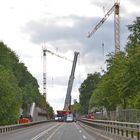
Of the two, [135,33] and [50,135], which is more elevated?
[135,33]

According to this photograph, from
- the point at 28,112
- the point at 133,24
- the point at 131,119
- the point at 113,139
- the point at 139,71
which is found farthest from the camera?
the point at 28,112

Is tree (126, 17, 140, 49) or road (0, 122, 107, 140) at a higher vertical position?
tree (126, 17, 140, 49)

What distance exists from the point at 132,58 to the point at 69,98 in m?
133

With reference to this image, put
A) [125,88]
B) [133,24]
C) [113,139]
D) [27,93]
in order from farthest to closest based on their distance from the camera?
[27,93] < [133,24] < [125,88] < [113,139]

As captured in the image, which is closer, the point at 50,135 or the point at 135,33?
the point at 50,135

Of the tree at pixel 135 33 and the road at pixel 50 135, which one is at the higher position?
the tree at pixel 135 33

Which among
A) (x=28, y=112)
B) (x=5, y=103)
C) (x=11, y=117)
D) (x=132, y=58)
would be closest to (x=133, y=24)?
(x=132, y=58)

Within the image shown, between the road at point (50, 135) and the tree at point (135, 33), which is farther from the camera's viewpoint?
the tree at point (135, 33)

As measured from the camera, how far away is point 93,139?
132 feet

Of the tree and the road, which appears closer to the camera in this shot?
the road

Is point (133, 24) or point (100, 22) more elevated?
point (100, 22)

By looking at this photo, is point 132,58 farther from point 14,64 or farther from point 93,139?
point 14,64

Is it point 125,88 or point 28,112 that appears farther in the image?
point 28,112

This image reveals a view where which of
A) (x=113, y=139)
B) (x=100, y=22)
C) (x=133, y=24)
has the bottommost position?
(x=113, y=139)
